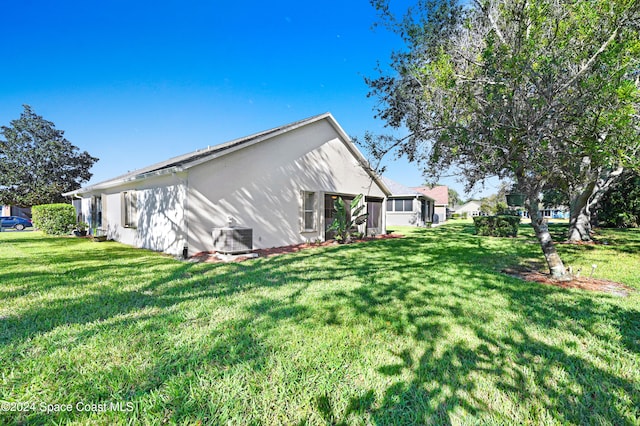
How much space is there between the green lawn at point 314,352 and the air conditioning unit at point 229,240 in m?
2.74

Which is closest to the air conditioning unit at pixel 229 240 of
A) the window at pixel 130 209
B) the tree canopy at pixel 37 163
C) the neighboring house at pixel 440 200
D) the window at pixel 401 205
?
the window at pixel 130 209

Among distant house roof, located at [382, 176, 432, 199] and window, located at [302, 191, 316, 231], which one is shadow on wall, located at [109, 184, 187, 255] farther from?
distant house roof, located at [382, 176, 432, 199]

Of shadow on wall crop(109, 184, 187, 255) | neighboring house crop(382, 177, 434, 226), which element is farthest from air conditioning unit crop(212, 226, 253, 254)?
neighboring house crop(382, 177, 434, 226)

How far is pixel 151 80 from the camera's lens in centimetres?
1287

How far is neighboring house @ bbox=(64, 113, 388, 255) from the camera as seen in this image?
28.9 feet

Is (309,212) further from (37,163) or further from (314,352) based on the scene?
(37,163)

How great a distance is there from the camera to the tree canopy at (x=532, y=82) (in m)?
4.57

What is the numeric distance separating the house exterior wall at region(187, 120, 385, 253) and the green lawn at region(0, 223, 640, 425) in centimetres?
358

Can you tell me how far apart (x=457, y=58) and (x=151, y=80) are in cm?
1331

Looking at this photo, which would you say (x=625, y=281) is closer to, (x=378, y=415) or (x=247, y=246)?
(x=378, y=415)

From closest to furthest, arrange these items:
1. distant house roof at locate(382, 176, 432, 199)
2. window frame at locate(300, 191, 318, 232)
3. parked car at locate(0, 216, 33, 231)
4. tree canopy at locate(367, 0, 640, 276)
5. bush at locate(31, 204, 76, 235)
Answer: tree canopy at locate(367, 0, 640, 276)
window frame at locate(300, 191, 318, 232)
bush at locate(31, 204, 76, 235)
parked car at locate(0, 216, 33, 231)
distant house roof at locate(382, 176, 432, 199)

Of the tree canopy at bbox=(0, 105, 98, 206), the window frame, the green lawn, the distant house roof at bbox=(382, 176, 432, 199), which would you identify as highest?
the tree canopy at bbox=(0, 105, 98, 206)

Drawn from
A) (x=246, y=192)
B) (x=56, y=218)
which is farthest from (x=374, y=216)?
(x=56, y=218)

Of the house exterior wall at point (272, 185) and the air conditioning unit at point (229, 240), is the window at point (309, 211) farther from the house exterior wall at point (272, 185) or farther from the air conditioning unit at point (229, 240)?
the air conditioning unit at point (229, 240)
